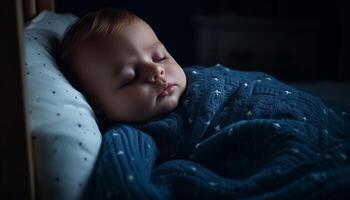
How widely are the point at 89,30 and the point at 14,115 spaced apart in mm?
Answer: 382

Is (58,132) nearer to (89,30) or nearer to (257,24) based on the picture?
(89,30)

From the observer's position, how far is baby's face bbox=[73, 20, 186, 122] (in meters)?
0.89

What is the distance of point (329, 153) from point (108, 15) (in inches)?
20.5

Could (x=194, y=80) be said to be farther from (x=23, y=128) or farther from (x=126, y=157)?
(x=23, y=128)

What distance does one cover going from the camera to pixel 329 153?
2.24ft

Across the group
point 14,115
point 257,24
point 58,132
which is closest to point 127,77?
point 58,132

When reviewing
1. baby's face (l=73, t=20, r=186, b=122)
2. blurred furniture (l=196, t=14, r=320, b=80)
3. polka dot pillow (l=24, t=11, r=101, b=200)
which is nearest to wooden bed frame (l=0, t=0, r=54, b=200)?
polka dot pillow (l=24, t=11, r=101, b=200)

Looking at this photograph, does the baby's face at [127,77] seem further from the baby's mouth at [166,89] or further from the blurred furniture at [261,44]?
the blurred furniture at [261,44]

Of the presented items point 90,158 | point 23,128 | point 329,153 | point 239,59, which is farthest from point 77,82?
point 239,59

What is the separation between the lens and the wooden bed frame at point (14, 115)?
1.81 ft

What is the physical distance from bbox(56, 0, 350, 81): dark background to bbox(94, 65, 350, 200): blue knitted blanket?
4.10 ft

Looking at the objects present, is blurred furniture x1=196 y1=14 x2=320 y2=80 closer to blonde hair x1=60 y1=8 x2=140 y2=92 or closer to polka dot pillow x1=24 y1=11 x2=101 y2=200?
blonde hair x1=60 y1=8 x2=140 y2=92

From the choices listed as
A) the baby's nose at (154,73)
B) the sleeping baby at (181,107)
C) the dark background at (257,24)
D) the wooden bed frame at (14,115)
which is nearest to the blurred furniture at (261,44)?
the dark background at (257,24)

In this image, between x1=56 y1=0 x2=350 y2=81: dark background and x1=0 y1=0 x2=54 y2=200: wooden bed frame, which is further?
x1=56 y1=0 x2=350 y2=81: dark background
